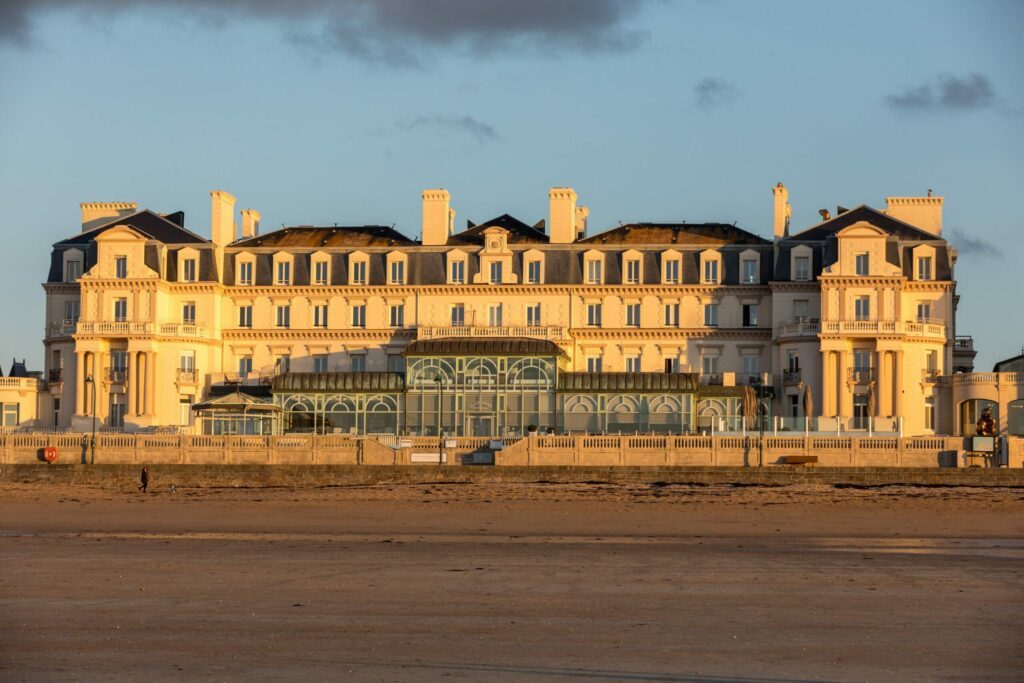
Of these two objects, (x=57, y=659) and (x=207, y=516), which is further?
(x=207, y=516)

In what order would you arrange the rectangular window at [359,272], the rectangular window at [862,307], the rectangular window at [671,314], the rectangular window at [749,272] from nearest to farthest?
the rectangular window at [862,307] < the rectangular window at [749,272] < the rectangular window at [671,314] < the rectangular window at [359,272]

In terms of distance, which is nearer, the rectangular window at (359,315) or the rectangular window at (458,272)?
the rectangular window at (458,272)

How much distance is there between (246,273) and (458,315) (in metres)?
11.3

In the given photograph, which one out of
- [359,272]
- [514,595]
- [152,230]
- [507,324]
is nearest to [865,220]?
[507,324]

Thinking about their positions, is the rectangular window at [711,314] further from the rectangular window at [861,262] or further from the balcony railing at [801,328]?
the rectangular window at [861,262]

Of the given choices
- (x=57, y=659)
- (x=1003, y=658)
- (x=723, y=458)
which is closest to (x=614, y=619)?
(x=1003, y=658)

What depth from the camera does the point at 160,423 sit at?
78.8 m

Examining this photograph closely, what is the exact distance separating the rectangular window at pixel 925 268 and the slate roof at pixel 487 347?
59.3 ft

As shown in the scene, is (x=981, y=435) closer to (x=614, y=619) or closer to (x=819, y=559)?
(x=819, y=559)

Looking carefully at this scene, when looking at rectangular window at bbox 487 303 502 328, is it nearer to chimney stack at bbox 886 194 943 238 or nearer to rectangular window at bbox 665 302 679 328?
rectangular window at bbox 665 302 679 328

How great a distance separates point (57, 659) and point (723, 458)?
43039 millimetres

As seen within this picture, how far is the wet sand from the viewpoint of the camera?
21234 millimetres

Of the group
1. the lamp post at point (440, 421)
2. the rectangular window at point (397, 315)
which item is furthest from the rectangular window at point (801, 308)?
the rectangular window at point (397, 315)

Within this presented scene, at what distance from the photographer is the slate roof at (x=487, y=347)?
7638cm
